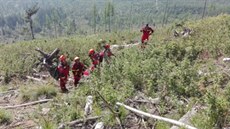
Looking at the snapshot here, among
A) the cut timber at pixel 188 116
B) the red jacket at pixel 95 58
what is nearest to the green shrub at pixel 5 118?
the cut timber at pixel 188 116

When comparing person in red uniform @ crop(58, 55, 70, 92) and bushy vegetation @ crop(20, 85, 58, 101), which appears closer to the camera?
bushy vegetation @ crop(20, 85, 58, 101)

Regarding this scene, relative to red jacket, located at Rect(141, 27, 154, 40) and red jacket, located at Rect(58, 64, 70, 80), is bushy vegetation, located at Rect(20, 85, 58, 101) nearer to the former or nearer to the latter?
red jacket, located at Rect(58, 64, 70, 80)

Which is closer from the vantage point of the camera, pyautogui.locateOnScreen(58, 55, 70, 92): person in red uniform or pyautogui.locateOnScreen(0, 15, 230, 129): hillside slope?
pyautogui.locateOnScreen(0, 15, 230, 129): hillside slope

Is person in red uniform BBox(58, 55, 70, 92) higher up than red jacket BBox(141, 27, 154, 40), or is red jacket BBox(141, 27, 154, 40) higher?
red jacket BBox(141, 27, 154, 40)

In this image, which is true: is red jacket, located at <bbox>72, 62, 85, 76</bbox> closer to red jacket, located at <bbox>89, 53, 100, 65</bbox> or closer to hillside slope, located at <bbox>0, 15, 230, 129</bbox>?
hillside slope, located at <bbox>0, 15, 230, 129</bbox>

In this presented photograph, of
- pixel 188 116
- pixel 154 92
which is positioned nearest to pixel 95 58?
pixel 154 92

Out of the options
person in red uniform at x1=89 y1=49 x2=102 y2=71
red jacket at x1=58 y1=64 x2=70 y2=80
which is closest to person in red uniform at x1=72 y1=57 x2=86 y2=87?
red jacket at x1=58 y1=64 x2=70 y2=80

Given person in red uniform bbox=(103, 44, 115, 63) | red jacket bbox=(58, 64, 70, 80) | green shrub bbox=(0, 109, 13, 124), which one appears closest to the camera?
green shrub bbox=(0, 109, 13, 124)

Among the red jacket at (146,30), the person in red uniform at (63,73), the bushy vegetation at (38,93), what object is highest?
the red jacket at (146,30)

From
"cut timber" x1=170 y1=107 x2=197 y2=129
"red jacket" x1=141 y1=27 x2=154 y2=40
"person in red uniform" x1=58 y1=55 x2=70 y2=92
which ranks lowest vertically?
"person in red uniform" x1=58 y1=55 x2=70 y2=92

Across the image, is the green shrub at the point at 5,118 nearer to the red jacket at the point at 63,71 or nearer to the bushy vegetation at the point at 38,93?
the bushy vegetation at the point at 38,93

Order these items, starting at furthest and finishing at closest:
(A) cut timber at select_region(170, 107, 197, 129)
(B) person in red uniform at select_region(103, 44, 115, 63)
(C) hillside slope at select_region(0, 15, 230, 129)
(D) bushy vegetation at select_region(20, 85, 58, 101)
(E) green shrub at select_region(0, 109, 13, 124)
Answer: (B) person in red uniform at select_region(103, 44, 115, 63) → (D) bushy vegetation at select_region(20, 85, 58, 101) → (E) green shrub at select_region(0, 109, 13, 124) → (C) hillside slope at select_region(0, 15, 230, 129) → (A) cut timber at select_region(170, 107, 197, 129)

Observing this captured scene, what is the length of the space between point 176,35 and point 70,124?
12.4 meters

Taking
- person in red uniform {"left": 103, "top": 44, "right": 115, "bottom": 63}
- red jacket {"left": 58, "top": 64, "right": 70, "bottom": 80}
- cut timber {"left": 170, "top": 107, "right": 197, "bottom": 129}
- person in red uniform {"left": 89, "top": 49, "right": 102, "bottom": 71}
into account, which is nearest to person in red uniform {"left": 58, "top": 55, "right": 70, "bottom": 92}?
red jacket {"left": 58, "top": 64, "right": 70, "bottom": 80}
